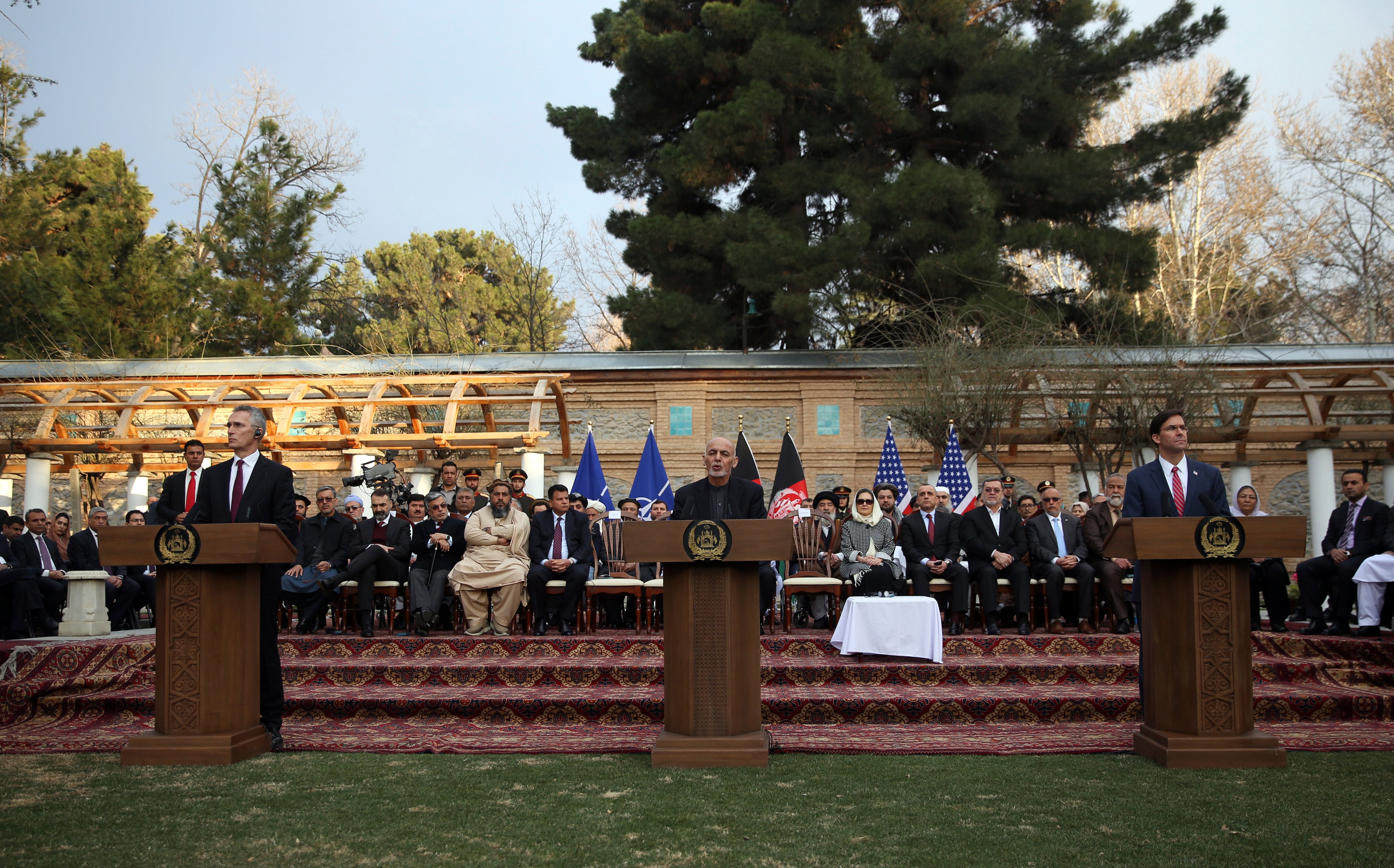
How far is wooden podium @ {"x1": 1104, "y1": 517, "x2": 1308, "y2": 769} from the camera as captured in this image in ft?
16.4

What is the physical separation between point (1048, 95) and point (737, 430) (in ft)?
26.7

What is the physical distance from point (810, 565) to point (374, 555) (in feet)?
14.1

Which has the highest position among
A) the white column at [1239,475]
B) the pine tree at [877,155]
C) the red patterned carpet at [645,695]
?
the pine tree at [877,155]

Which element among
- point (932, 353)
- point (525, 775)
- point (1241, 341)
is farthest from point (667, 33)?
point (525, 775)

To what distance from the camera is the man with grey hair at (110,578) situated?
32.3 feet

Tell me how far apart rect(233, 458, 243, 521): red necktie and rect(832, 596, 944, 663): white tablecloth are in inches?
184

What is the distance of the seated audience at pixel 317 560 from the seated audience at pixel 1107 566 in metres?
7.19

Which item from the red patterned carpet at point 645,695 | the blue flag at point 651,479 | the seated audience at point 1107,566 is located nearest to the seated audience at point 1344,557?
the red patterned carpet at point 645,695

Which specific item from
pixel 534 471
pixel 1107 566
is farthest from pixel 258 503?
pixel 534 471

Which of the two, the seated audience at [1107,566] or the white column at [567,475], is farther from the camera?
the white column at [567,475]

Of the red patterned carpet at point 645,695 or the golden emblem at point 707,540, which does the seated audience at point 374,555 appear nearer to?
the red patterned carpet at point 645,695

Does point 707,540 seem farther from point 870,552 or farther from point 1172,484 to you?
point 870,552

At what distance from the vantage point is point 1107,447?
52.5 feet

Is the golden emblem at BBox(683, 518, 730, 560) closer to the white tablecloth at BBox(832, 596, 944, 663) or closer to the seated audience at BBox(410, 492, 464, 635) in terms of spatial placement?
the white tablecloth at BBox(832, 596, 944, 663)
